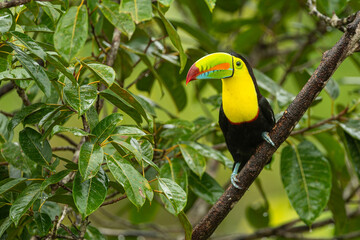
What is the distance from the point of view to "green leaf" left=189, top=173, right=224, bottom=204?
2457mm

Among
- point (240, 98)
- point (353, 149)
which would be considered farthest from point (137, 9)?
point (353, 149)

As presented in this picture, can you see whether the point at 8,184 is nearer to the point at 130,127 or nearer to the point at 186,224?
the point at 130,127

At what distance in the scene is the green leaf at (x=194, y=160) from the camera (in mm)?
2316

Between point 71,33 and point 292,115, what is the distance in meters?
0.85

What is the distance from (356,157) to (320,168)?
0.62 ft

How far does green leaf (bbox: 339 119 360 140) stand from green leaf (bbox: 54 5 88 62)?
4.71 ft

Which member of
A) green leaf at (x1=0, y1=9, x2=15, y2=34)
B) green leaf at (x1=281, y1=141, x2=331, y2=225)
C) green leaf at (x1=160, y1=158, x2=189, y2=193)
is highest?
green leaf at (x1=0, y1=9, x2=15, y2=34)

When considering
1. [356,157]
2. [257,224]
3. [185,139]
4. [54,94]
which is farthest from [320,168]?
[54,94]

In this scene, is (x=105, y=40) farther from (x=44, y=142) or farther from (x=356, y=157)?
(x=356, y=157)

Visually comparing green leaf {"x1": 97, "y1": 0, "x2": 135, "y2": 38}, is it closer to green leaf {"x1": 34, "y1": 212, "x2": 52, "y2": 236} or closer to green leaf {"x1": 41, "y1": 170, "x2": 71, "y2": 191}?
green leaf {"x1": 41, "y1": 170, "x2": 71, "y2": 191}

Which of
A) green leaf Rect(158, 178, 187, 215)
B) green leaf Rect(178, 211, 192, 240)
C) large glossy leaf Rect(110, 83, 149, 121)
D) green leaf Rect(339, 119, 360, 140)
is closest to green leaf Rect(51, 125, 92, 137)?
large glossy leaf Rect(110, 83, 149, 121)

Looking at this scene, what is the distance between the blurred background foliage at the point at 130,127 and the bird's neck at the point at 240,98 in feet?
0.80

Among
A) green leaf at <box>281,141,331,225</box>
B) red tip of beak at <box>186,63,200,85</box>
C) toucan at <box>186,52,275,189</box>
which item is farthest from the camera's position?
green leaf at <box>281,141,331,225</box>

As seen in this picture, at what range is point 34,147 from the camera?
197 centimetres
